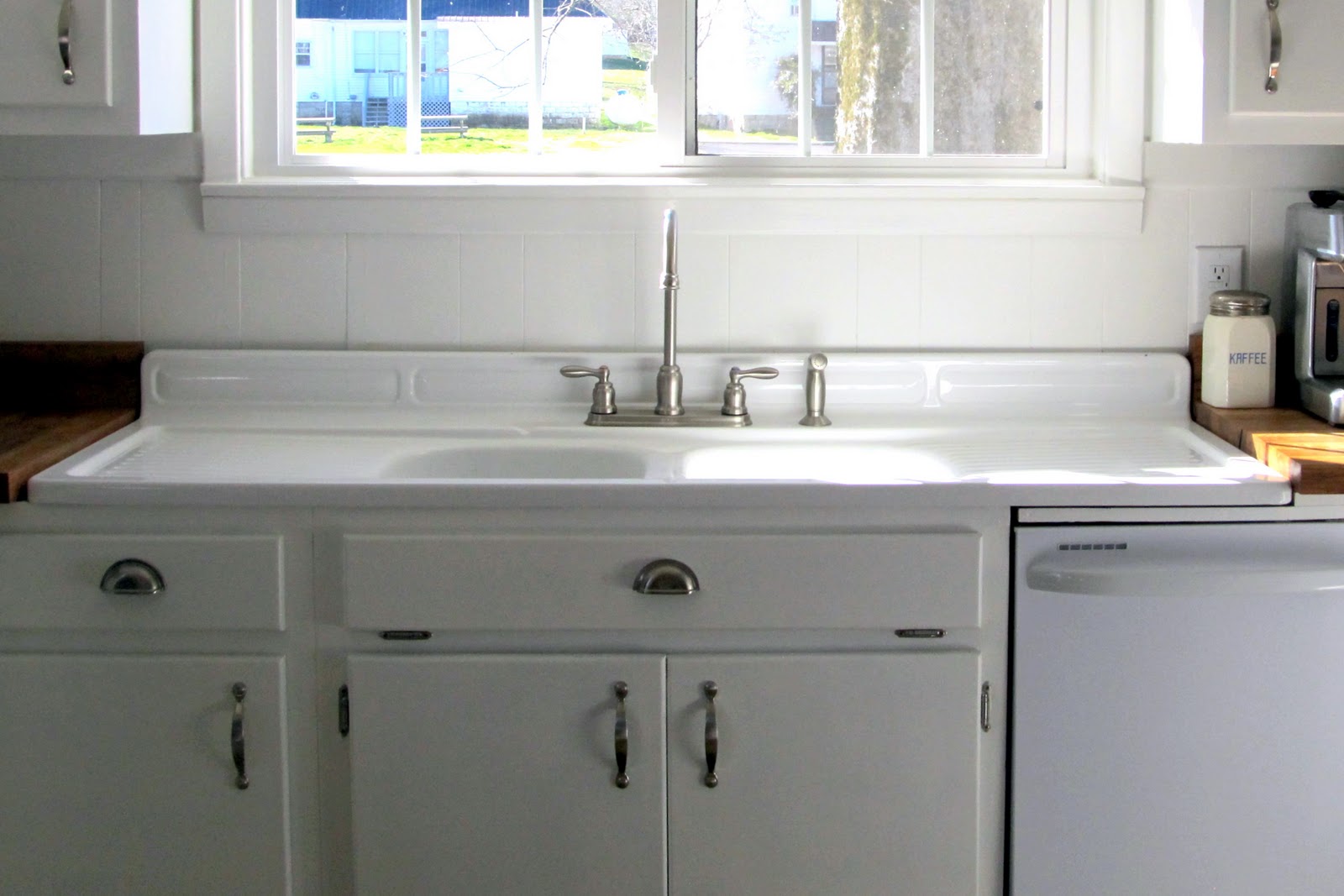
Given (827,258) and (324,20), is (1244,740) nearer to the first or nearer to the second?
(827,258)

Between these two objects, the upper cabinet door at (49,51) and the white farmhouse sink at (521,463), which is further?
the white farmhouse sink at (521,463)

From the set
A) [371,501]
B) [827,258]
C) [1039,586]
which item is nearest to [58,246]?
[371,501]

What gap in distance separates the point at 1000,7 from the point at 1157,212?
17.0 inches

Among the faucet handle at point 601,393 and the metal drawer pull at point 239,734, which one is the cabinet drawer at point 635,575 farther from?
the faucet handle at point 601,393

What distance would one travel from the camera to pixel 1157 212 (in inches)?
98.3

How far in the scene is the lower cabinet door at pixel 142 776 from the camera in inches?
78.5

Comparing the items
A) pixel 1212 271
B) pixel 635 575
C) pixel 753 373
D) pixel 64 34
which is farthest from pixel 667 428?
pixel 64 34

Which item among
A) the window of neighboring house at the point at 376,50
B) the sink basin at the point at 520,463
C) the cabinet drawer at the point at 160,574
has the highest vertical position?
the window of neighboring house at the point at 376,50

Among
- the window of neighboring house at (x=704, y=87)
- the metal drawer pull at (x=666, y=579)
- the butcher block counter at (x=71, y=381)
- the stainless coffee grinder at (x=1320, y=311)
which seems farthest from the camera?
the window of neighboring house at (x=704, y=87)

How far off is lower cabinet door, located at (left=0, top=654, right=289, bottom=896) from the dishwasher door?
0.99 m

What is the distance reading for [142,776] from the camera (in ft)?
6.59

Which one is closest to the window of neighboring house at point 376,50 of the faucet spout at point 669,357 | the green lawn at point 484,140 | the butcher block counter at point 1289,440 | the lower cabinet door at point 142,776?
the green lawn at point 484,140

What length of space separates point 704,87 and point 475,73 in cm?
38

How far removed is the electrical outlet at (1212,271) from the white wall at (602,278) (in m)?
0.02
